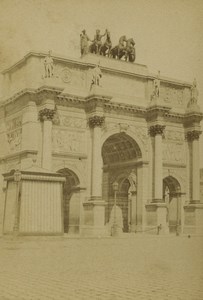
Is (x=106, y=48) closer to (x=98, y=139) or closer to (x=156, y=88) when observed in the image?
(x=156, y=88)

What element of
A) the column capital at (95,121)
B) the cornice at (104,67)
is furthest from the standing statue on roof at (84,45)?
the column capital at (95,121)

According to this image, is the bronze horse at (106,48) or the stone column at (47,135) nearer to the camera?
the stone column at (47,135)

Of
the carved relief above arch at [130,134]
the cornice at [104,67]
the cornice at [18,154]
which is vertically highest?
the cornice at [104,67]

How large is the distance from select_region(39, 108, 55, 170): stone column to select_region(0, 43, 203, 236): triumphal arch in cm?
5

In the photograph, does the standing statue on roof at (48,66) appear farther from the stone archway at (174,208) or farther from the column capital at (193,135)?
the stone archway at (174,208)

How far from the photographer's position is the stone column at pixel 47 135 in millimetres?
26344

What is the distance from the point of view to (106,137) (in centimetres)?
2928

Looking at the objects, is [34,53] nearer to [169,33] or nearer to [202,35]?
[169,33]

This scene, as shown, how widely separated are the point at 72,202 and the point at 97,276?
18728mm

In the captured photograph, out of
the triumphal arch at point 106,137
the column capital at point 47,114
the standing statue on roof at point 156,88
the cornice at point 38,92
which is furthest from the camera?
the standing statue on roof at point 156,88

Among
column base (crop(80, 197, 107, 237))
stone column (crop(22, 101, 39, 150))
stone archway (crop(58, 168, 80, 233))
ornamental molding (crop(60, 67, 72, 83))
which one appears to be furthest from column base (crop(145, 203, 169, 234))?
ornamental molding (crop(60, 67, 72, 83))

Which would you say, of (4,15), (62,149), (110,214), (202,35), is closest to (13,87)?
(62,149)

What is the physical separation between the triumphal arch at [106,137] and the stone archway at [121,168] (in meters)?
0.07

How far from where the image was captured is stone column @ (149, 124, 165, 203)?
98.5 feet
